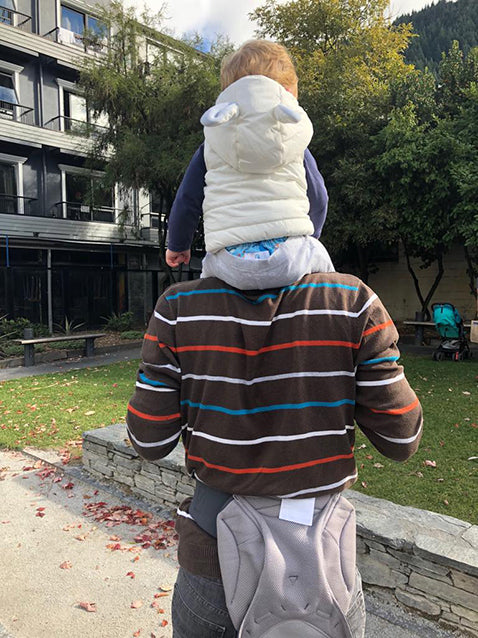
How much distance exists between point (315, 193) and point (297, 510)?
2.66 ft

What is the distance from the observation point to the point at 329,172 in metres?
13.9

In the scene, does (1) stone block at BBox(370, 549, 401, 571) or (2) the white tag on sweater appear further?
(1) stone block at BBox(370, 549, 401, 571)

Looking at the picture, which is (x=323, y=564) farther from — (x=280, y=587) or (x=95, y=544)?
(x=95, y=544)

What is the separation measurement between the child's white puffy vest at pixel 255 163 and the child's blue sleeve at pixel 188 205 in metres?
0.10

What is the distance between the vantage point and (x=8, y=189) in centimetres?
1750

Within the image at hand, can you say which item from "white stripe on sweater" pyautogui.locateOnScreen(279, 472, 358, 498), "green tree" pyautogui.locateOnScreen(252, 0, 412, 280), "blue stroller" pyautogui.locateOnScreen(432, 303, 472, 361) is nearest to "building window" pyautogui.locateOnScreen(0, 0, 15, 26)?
"green tree" pyautogui.locateOnScreen(252, 0, 412, 280)

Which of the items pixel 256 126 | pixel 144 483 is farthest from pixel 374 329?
pixel 144 483

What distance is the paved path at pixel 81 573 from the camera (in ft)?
8.97

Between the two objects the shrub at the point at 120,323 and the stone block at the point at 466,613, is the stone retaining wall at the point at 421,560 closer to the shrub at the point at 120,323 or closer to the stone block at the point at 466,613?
the stone block at the point at 466,613

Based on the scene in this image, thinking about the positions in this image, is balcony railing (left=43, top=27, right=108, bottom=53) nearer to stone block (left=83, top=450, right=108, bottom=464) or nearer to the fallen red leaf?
stone block (left=83, top=450, right=108, bottom=464)

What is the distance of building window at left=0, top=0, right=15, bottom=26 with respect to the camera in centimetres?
1739

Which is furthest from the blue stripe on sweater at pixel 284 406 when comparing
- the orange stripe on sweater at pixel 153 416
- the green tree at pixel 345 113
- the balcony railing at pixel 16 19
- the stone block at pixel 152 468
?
the balcony railing at pixel 16 19

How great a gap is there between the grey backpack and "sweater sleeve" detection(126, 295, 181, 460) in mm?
262

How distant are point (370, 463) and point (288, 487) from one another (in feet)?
12.9
